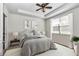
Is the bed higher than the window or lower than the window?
lower

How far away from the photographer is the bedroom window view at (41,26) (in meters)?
1.18

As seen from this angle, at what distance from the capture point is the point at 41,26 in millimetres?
1360

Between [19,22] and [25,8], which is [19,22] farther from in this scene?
[25,8]

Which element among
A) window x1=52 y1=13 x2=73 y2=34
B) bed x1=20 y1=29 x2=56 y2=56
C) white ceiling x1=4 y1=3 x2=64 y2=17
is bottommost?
bed x1=20 y1=29 x2=56 y2=56

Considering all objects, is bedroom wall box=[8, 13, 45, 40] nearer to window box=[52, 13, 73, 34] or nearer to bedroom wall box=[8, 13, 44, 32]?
bedroom wall box=[8, 13, 44, 32]

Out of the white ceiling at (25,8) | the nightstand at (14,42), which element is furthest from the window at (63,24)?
the nightstand at (14,42)

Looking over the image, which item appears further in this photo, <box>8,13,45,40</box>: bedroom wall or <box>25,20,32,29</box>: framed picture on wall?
<box>25,20,32,29</box>: framed picture on wall

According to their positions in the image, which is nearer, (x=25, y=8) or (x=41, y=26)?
(x=25, y=8)

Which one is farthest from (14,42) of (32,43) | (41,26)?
(41,26)

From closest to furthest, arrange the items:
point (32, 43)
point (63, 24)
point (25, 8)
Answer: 1. point (25, 8)
2. point (63, 24)
3. point (32, 43)

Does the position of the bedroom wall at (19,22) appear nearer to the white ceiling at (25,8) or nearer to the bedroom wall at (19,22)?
the bedroom wall at (19,22)

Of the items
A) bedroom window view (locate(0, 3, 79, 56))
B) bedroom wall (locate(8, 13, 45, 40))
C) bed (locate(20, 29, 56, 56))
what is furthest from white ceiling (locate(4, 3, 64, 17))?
bed (locate(20, 29, 56, 56))

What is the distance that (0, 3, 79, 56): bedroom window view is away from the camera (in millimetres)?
1182

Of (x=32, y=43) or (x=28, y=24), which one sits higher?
(x=28, y=24)
